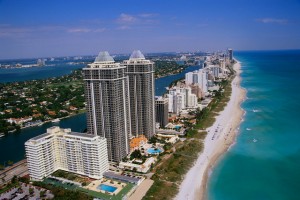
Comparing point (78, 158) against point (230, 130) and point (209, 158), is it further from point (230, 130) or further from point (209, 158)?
point (230, 130)

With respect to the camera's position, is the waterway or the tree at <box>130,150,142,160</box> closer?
the tree at <box>130,150,142,160</box>

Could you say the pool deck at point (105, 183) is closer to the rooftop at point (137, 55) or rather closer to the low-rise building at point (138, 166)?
the low-rise building at point (138, 166)

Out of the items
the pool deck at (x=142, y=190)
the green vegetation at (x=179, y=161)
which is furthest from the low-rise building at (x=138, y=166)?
the pool deck at (x=142, y=190)

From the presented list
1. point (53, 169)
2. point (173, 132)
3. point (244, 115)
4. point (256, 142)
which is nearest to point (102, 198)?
point (53, 169)

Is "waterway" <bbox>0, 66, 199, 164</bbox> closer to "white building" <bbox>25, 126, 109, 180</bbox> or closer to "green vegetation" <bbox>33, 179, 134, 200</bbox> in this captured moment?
"white building" <bbox>25, 126, 109, 180</bbox>

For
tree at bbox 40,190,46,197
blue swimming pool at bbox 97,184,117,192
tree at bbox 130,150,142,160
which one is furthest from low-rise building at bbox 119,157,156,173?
tree at bbox 40,190,46,197

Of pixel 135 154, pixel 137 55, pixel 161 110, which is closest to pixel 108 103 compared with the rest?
pixel 135 154
